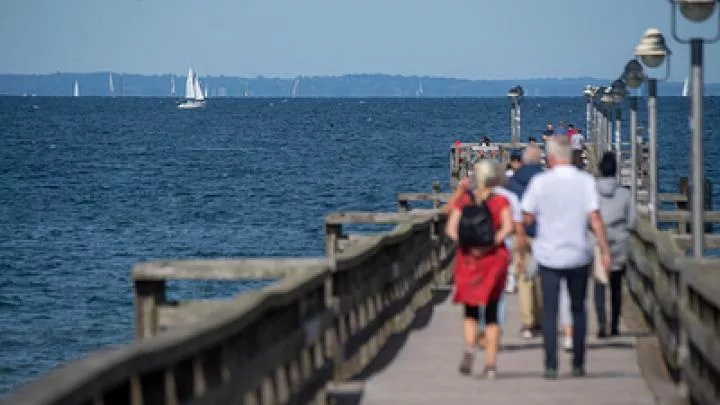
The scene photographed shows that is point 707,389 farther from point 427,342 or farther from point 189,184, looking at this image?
point 189,184

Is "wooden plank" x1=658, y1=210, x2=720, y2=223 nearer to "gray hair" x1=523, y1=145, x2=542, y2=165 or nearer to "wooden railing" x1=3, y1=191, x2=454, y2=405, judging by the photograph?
"wooden railing" x1=3, y1=191, x2=454, y2=405

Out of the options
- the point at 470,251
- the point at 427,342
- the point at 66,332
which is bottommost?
the point at 66,332

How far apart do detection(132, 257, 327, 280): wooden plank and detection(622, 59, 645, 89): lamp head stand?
488 inches

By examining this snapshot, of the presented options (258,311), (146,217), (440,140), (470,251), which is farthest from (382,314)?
(440,140)

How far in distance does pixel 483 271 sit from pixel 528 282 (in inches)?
112

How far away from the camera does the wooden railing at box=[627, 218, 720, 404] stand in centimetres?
930

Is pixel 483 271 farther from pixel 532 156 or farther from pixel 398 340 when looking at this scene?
pixel 532 156

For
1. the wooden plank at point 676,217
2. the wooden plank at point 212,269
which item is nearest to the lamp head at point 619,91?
the wooden plank at point 676,217

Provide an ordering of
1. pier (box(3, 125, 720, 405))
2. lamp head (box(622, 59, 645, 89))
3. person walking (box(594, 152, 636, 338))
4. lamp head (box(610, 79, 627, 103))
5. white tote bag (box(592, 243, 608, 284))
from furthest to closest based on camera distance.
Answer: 1. lamp head (box(610, 79, 627, 103))
2. lamp head (box(622, 59, 645, 89))
3. person walking (box(594, 152, 636, 338))
4. white tote bag (box(592, 243, 608, 284))
5. pier (box(3, 125, 720, 405))

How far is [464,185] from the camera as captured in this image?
12.5m

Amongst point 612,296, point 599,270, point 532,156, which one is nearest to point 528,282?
point 612,296

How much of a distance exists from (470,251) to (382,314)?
2.05m

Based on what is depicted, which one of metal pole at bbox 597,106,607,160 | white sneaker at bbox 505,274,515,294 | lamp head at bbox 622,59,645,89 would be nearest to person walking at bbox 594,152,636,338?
white sneaker at bbox 505,274,515,294

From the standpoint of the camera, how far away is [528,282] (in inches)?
571
